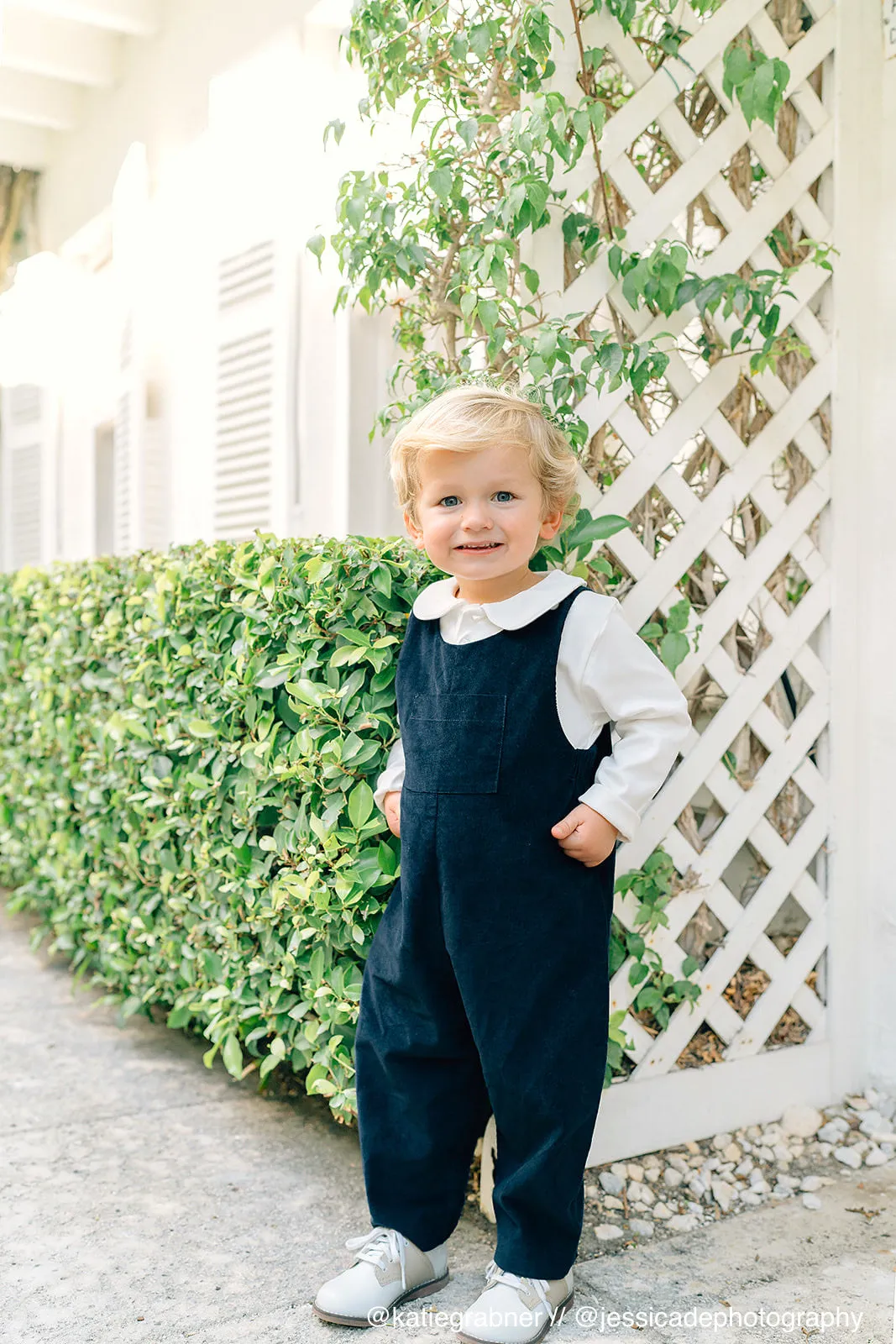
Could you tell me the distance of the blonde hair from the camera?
5.41 ft

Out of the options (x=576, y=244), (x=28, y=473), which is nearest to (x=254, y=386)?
(x=576, y=244)

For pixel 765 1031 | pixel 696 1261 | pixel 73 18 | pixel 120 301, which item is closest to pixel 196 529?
pixel 120 301

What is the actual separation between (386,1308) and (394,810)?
73 cm

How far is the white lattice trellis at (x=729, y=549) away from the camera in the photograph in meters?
2.06

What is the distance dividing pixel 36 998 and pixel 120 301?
276 centimetres

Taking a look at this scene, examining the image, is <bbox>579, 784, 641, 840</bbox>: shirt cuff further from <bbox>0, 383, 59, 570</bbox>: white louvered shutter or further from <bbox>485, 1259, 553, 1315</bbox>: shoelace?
<bbox>0, 383, 59, 570</bbox>: white louvered shutter

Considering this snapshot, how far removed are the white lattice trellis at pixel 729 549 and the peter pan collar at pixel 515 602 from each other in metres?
0.34

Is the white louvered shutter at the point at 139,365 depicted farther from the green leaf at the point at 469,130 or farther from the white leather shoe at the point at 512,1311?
the white leather shoe at the point at 512,1311

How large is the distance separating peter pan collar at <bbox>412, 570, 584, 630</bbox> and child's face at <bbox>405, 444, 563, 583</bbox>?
5 centimetres

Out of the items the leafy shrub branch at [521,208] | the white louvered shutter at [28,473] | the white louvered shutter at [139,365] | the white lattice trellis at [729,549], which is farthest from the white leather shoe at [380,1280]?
the white louvered shutter at [28,473]

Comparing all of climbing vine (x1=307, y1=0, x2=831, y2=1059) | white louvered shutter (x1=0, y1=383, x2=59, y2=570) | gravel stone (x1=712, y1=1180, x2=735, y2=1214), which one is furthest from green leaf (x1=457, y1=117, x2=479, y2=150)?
white louvered shutter (x1=0, y1=383, x2=59, y2=570)

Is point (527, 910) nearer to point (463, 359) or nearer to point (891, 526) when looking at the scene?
point (463, 359)

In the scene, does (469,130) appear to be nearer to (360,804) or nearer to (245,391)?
(360,804)

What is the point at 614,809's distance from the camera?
5.33 feet
